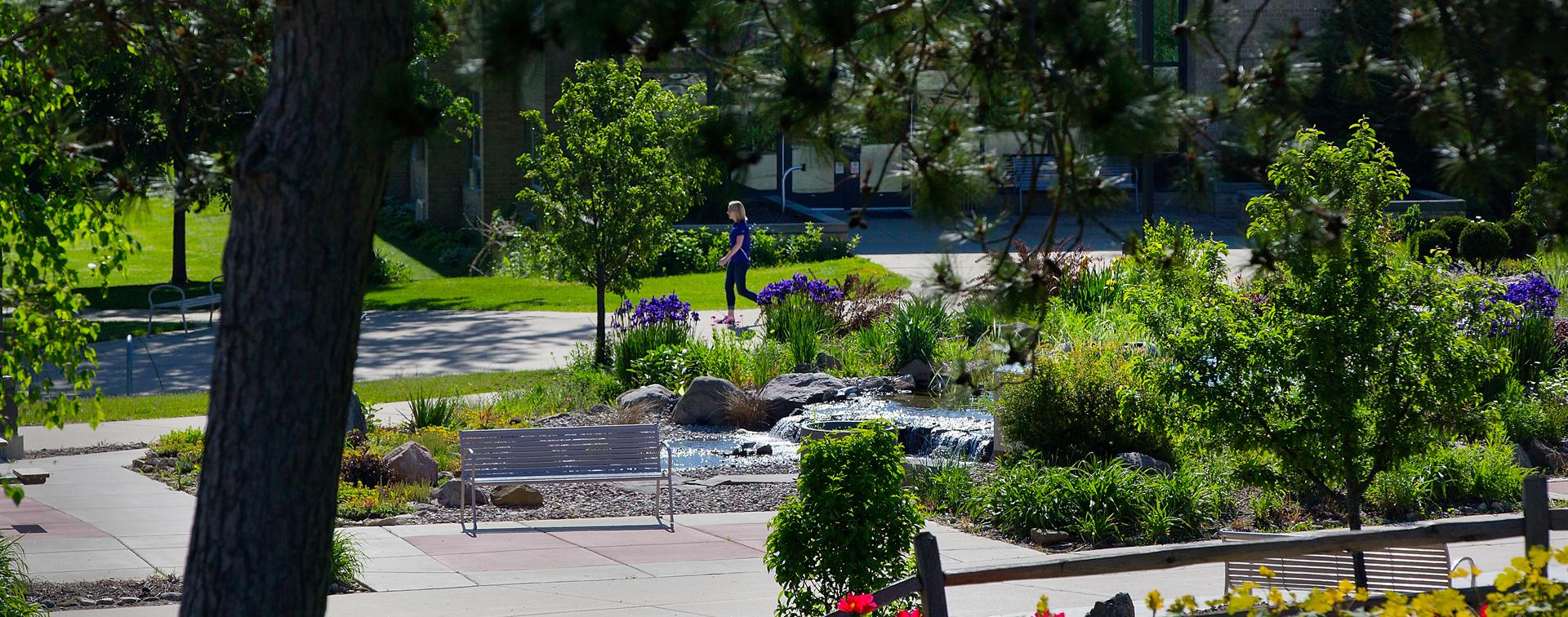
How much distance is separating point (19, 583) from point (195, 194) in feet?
10.2

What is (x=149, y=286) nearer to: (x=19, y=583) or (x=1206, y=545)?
(x=19, y=583)

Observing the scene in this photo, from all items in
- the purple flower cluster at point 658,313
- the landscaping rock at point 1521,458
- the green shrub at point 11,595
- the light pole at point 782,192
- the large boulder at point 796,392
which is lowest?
the landscaping rock at point 1521,458

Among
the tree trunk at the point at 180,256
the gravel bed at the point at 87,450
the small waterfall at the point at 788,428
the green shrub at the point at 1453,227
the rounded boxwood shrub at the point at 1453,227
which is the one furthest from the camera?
the tree trunk at the point at 180,256

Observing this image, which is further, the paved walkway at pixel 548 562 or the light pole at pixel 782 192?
the light pole at pixel 782 192

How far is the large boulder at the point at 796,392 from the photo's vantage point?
47.5 ft

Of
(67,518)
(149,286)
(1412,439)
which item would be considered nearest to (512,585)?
(67,518)

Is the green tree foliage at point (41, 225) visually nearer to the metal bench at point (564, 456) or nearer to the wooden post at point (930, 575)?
the wooden post at point (930, 575)

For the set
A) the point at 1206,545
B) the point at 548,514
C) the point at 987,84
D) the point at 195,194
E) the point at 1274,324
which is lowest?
the point at 548,514

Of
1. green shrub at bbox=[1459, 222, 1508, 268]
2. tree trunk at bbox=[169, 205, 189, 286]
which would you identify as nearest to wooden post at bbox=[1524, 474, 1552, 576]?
green shrub at bbox=[1459, 222, 1508, 268]

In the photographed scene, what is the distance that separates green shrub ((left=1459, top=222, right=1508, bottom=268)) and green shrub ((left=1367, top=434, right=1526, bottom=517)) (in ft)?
42.4

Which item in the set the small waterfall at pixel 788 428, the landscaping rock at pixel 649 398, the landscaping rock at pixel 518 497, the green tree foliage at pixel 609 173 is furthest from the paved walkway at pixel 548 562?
the green tree foliage at pixel 609 173

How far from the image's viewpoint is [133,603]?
7453 millimetres

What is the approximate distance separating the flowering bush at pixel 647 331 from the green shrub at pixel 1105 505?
20.9 ft

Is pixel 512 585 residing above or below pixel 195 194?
below
